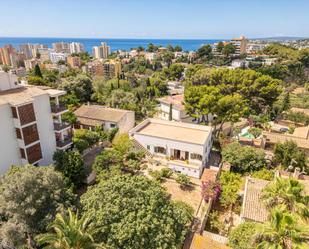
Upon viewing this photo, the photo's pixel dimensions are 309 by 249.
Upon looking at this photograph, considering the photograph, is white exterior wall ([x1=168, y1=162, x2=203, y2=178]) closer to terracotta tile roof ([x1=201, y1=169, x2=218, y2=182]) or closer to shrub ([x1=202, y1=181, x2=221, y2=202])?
terracotta tile roof ([x1=201, y1=169, x2=218, y2=182])

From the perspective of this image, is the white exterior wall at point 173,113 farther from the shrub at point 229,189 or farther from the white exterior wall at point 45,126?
the white exterior wall at point 45,126

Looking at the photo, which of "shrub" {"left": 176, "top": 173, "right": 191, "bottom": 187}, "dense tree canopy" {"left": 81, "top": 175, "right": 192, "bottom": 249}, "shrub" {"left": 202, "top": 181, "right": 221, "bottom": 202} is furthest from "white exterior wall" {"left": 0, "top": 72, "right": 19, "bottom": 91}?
"shrub" {"left": 202, "top": 181, "right": 221, "bottom": 202}

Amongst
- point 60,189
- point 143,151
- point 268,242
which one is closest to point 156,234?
point 268,242

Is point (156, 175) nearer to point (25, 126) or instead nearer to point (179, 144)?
point (179, 144)

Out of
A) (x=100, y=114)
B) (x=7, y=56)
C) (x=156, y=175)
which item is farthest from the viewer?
(x=7, y=56)

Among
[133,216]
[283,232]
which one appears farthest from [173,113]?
[283,232]

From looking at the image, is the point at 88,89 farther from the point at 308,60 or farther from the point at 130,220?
the point at 308,60

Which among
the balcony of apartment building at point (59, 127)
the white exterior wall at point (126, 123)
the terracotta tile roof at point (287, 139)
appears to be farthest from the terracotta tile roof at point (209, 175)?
the balcony of apartment building at point (59, 127)

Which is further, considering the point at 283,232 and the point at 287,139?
the point at 287,139
